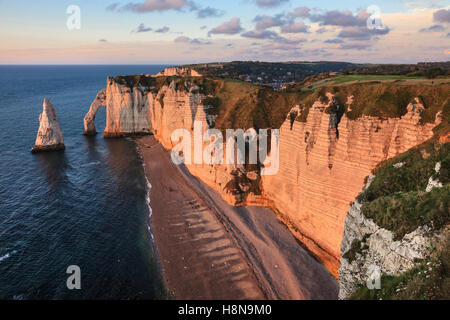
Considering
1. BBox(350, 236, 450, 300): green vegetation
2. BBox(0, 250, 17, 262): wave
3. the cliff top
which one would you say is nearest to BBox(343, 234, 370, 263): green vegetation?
BBox(350, 236, 450, 300): green vegetation

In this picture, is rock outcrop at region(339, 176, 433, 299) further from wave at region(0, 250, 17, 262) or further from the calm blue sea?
wave at region(0, 250, 17, 262)

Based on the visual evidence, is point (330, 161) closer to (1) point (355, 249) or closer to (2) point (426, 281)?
(1) point (355, 249)

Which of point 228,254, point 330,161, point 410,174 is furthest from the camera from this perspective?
point 228,254

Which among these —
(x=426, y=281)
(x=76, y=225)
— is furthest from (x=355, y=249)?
(x=76, y=225)

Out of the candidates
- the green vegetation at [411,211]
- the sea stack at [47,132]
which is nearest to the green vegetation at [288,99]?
the green vegetation at [411,211]

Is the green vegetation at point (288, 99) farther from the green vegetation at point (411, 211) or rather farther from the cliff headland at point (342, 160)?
the green vegetation at point (411, 211)

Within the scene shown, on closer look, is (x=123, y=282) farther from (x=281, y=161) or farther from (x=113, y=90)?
(x=113, y=90)

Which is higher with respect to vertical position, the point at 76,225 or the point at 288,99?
the point at 288,99
